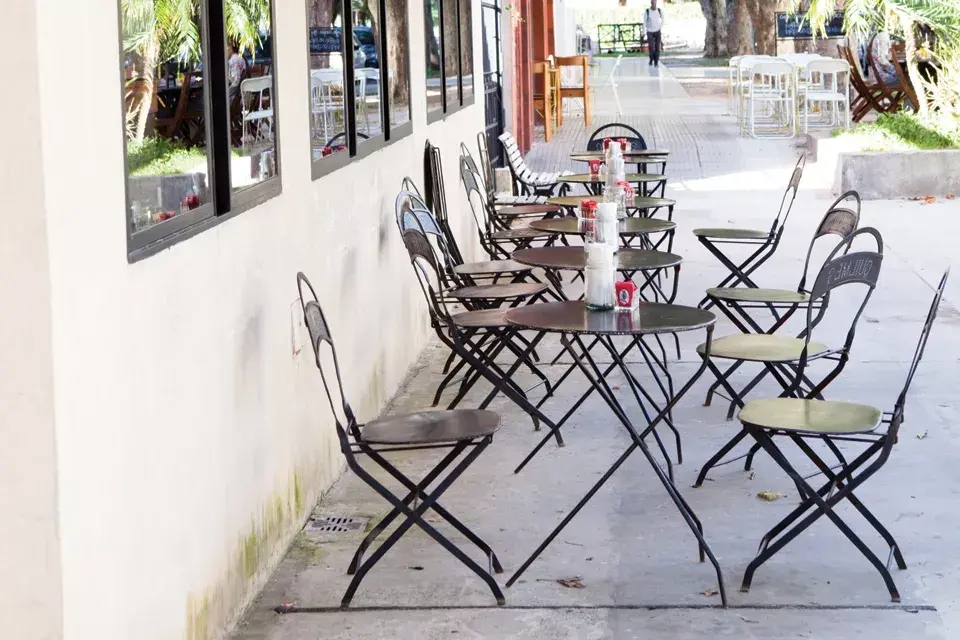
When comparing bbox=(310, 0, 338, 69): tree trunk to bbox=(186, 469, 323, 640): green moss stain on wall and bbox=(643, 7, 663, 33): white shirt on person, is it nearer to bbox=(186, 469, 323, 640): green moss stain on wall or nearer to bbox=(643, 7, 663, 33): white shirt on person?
bbox=(186, 469, 323, 640): green moss stain on wall

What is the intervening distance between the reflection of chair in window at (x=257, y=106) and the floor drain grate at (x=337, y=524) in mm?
1438

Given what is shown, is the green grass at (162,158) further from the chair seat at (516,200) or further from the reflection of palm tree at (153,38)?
the chair seat at (516,200)

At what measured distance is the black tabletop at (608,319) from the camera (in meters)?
4.52

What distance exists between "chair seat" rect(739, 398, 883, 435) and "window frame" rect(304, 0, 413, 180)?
1908 mm

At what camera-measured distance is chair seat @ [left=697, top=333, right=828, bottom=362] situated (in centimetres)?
541

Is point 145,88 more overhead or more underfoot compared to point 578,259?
more overhead

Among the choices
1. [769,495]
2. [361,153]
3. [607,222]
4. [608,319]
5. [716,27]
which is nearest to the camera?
[608,319]

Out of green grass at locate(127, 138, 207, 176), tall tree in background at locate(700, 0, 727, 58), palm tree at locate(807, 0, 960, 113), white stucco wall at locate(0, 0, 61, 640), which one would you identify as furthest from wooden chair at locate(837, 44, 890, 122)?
tall tree in background at locate(700, 0, 727, 58)

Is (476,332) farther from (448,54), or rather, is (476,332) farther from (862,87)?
(862,87)

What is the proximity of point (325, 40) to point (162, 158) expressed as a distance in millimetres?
2277

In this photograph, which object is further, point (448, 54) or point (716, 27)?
point (716, 27)

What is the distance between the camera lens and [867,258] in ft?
15.4

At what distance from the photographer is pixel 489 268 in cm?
752

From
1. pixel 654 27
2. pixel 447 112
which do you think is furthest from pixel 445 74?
pixel 654 27
